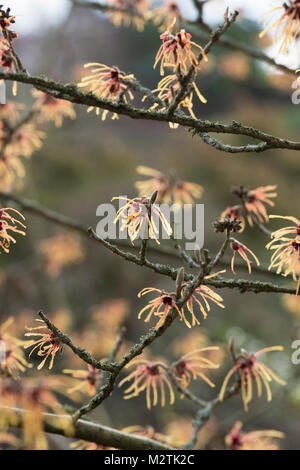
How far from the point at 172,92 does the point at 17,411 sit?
87cm

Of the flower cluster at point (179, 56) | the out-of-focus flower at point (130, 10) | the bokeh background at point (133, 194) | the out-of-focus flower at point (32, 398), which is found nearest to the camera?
the out-of-focus flower at point (32, 398)

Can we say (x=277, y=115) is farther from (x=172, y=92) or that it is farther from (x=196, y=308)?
(x=172, y=92)

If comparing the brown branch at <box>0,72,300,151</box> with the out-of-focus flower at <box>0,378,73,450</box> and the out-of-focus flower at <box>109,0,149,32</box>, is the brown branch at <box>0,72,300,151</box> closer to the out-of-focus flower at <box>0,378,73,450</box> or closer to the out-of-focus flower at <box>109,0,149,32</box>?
the out-of-focus flower at <box>0,378,73,450</box>

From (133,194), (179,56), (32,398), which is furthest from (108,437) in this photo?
(133,194)

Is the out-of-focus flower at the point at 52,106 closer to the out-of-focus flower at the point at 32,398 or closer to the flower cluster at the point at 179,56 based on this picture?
the flower cluster at the point at 179,56

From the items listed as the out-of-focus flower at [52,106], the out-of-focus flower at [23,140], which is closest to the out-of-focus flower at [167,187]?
the out-of-focus flower at [52,106]

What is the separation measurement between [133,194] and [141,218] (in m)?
5.56

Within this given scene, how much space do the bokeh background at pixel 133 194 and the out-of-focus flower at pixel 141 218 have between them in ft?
6.25

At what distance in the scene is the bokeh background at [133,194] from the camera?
431cm

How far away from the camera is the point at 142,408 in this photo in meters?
5.08

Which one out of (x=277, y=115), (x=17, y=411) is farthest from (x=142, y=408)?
(x=277, y=115)

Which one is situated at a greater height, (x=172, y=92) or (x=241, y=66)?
(x=241, y=66)

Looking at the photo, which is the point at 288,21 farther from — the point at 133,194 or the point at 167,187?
the point at 133,194

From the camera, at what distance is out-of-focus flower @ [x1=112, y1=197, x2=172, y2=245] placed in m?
1.10
